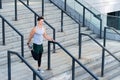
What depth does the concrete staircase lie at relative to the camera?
8.36 meters

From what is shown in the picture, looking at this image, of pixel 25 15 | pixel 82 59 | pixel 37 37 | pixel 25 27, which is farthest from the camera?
pixel 25 15

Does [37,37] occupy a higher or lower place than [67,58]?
higher

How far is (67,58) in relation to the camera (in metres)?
9.44

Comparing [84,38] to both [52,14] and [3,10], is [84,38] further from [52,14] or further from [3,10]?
[3,10]

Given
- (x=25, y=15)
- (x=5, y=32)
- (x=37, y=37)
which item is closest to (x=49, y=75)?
(x=37, y=37)

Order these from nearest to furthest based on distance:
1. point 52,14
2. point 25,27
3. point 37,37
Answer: point 37,37, point 25,27, point 52,14

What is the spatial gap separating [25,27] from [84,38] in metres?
2.09

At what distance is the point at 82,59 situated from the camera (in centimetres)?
941

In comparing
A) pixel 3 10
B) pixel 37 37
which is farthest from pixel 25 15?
pixel 37 37

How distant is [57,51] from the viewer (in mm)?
10047

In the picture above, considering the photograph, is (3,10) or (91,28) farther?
(91,28)

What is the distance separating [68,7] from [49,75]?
506cm

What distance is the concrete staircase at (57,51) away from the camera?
329 inches

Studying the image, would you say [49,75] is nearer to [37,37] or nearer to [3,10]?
[37,37]
